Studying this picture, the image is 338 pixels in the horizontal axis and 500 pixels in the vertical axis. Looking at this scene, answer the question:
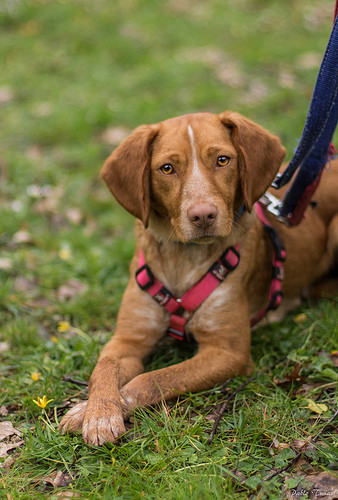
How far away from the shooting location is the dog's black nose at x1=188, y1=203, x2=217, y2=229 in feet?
9.94

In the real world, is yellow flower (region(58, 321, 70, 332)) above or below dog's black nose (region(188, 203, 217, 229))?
below

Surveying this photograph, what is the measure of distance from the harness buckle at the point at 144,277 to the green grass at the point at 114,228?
1.63ft

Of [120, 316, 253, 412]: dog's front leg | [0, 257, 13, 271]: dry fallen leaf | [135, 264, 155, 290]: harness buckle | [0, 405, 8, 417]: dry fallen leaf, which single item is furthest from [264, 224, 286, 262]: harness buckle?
[0, 257, 13, 271]: dry fallen leaf

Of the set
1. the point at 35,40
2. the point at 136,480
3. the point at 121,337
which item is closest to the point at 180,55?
the point at 35,40

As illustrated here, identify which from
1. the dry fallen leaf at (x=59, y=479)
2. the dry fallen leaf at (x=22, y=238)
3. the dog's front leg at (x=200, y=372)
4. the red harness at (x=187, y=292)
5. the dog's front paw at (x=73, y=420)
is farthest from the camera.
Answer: the dry fallen leaf at (x=22, y=238)

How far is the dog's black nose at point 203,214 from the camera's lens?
3.03 m

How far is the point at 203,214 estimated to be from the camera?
3031mm

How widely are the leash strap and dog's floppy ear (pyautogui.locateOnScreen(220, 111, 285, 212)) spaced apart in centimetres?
38

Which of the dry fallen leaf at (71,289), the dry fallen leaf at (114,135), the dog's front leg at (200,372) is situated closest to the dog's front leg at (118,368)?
the dog's front leg at (200,372)

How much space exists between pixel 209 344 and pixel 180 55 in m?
6.32

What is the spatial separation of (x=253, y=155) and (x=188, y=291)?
938 millimetres

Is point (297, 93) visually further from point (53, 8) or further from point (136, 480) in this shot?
point (136, 480)

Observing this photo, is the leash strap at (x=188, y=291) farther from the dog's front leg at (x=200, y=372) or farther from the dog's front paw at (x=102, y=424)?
the dog's front paw at (x=102, y=424)

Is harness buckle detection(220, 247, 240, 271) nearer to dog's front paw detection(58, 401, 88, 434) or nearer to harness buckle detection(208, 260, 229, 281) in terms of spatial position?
harness buckle detection(208, 260, 229, 281)
